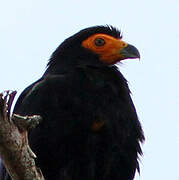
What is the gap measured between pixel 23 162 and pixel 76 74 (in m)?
2.32

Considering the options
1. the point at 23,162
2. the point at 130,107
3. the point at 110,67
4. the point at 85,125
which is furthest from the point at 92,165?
the point at 23,162

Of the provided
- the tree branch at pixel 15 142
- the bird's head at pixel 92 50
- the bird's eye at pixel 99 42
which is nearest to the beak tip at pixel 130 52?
the bird's head at pixel 92 50

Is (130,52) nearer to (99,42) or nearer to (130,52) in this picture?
(130,52)

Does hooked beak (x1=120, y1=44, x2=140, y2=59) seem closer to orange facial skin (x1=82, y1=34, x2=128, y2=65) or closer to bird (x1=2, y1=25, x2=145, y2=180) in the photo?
orange facial skin (x1=82, y1=34, x2=128, y2=65)

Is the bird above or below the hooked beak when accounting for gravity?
below

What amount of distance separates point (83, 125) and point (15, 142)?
6.23 ft

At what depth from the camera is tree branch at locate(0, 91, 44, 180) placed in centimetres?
394

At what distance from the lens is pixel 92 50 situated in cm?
692

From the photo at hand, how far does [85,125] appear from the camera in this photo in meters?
5.90

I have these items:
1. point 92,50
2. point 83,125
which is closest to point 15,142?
point 83,125

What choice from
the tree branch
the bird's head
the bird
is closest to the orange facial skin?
the bird's head

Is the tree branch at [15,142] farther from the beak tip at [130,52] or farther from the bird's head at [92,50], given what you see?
the beak tip at [130,52]

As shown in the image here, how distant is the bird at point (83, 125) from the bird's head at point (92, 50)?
198 millimetres

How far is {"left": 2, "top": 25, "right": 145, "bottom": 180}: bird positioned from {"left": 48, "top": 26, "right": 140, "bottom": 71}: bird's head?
198 millimetres
